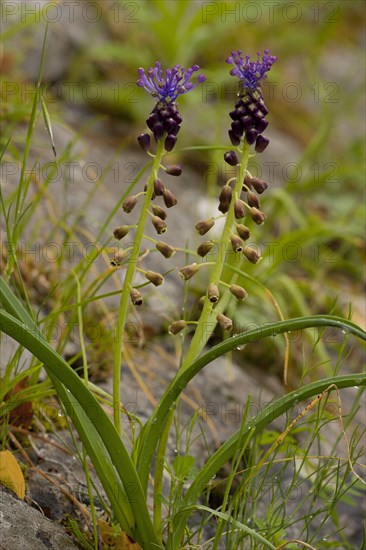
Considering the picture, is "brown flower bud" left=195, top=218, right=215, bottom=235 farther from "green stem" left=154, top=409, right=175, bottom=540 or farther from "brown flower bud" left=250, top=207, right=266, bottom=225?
"green stem" left=154, top=409, right=175, bottom=540

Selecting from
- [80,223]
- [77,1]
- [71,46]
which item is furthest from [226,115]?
[80,223]

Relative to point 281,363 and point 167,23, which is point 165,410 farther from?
point 167,23

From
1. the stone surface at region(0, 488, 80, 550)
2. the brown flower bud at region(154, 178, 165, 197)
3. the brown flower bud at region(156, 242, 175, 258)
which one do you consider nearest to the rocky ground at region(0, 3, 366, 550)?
the stone surface at region(0, 488, 80, 550)

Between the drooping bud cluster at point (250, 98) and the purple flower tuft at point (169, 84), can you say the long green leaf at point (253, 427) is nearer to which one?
the drooping bud cluster at point (250, 98)

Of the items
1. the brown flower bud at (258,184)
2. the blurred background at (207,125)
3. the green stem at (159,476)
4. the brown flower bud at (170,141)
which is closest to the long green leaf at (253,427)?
the green stem at (159,476)

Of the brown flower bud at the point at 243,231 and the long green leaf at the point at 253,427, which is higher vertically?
the brown flower bud at the point at 243,231
